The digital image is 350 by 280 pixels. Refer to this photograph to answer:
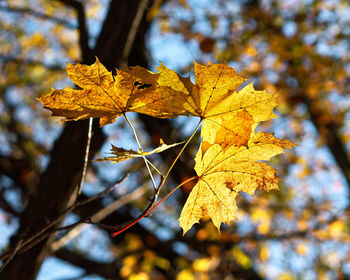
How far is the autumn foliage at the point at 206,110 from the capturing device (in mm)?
667

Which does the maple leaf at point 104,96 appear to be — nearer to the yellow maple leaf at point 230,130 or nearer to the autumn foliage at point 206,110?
the autumn foliage at point 206,110

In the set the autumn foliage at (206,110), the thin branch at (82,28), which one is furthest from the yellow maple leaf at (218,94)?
the thin branch at (82,28)

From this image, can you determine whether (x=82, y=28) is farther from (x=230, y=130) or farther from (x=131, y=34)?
(x=230, y=130)

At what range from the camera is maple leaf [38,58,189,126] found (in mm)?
667

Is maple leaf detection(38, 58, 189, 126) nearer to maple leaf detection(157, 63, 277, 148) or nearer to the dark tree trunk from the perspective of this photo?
maple leaf detection(157, 63, 277, 148)

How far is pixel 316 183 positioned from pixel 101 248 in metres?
5.24

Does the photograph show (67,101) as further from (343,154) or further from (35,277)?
(343,154)

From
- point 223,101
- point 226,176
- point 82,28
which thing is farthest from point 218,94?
point 82,28

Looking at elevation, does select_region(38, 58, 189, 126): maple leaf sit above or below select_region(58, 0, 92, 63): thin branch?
below

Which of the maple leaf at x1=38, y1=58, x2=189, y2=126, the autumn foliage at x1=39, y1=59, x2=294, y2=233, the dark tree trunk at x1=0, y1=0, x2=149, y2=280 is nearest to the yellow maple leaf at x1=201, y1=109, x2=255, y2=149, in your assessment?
the autumn foliage at x1=39, y1=59, x2=294, y2=233

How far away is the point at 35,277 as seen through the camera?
150cm

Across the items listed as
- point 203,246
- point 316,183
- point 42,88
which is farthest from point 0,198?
point 316,183

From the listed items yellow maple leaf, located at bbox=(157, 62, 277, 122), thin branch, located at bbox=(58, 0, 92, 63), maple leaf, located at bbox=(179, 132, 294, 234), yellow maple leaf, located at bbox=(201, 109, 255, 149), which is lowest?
maple leaf, located at bbox=(179, 132, 294, 234)

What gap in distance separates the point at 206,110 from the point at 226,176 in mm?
192
